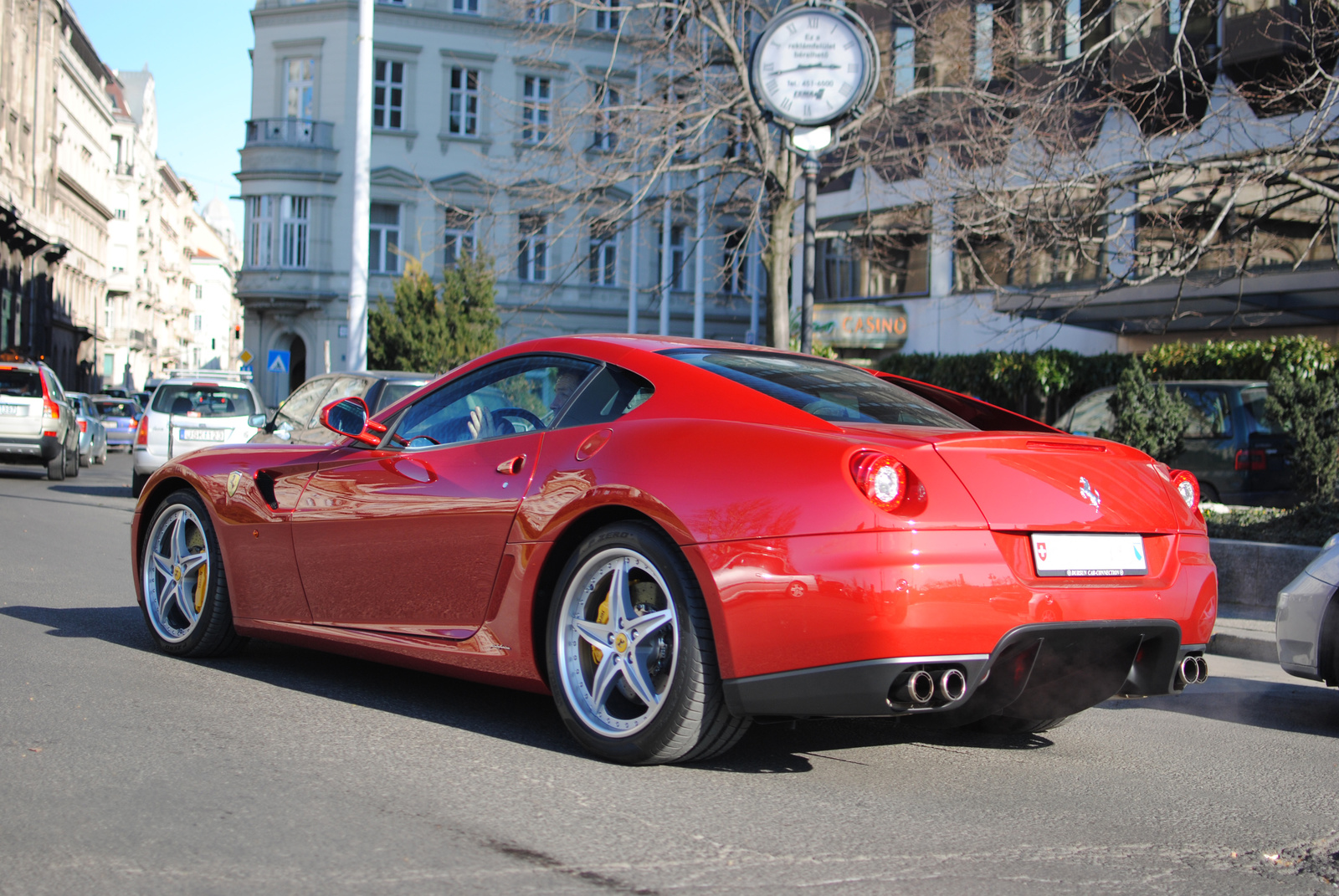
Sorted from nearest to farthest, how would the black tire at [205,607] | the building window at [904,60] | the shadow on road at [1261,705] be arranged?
the black tire at [205,607], the shadow on road at [1261,705], the building window at [904,60]

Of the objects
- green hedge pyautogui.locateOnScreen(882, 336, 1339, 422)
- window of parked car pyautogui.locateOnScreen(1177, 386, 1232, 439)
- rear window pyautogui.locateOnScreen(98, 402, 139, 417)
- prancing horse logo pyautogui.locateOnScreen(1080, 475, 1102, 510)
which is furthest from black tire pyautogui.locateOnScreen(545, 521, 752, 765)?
rear window pyautogui.locateOnScreen(98, 402, 139, 417)

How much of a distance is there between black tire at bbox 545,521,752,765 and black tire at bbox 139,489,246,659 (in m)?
2.16

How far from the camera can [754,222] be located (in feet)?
62.6

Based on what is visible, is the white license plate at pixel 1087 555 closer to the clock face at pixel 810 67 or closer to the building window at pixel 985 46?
the clock face at pixel 810 67

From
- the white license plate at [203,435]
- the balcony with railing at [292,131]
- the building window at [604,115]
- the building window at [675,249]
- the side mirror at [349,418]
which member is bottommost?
the side mirror at [349,418]

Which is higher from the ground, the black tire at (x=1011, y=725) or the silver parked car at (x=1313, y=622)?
the silver parked car at (x=1313, y=622)

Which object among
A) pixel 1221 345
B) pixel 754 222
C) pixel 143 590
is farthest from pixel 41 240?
pixel 143 590

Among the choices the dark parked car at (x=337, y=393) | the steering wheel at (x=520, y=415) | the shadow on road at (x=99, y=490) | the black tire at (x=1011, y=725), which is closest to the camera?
the steering wheel at (x=520, y=415)

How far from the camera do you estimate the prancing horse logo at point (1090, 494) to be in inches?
165

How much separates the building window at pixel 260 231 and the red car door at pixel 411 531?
41388 millimetres

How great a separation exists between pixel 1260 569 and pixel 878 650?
6.82 m

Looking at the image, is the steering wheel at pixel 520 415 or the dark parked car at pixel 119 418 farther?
the dark parked car at pixel 119 418

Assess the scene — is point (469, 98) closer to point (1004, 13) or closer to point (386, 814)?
point (1004, 13)

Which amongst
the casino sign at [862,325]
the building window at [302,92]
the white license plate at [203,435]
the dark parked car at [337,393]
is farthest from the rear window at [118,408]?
the dark parked car at [337,393]
